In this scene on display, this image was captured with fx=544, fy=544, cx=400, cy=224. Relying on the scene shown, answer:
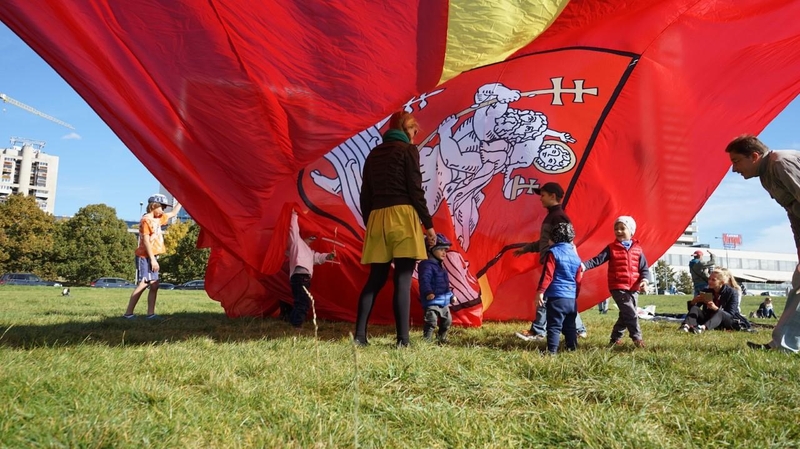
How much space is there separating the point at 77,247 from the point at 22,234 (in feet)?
13.4

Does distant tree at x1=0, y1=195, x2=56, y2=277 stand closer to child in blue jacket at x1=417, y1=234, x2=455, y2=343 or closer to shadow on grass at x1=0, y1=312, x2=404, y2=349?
shadow on grass at x1=0, y1=312, x2=404, y2=349

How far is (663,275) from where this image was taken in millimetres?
85562

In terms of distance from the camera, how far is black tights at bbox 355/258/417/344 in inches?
165

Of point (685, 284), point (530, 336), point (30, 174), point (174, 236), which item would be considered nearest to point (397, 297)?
point (530, 336)

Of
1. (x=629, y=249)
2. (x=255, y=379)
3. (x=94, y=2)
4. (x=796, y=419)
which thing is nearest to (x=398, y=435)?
(x=255, y=379)

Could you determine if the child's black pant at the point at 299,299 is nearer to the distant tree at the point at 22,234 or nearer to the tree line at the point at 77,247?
the tree line at the point at 77,247

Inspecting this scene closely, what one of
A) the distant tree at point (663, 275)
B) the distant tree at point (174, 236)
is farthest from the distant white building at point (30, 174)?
the distant tree at point (663, 275)

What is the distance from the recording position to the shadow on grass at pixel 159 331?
13.8 ft

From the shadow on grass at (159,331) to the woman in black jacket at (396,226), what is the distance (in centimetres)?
47

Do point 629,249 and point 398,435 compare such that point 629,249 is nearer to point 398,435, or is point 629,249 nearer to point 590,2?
point 590,2

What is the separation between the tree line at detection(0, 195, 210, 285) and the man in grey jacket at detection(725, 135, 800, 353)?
45446mm

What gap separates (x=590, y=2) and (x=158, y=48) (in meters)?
3.55

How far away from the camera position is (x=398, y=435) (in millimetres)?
2092

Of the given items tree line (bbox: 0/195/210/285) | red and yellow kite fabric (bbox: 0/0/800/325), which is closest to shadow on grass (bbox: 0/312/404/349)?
red and yellow kite fabric (bbox: 0/0/800/325)
